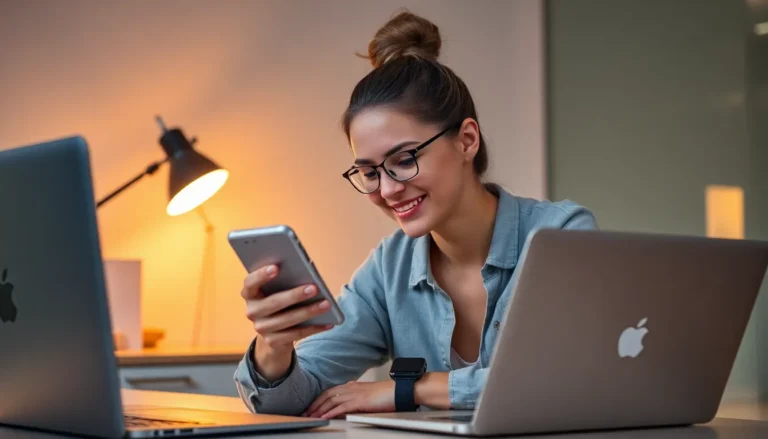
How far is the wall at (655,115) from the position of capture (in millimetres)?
2469

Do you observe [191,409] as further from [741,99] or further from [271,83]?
[271,83]

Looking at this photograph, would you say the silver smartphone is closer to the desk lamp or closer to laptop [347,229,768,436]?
laptop [347,229,768,436]

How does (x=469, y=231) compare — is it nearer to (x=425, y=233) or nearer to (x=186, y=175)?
(x=425, y=233)

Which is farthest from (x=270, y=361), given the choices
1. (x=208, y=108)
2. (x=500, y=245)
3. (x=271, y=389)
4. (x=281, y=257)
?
(x=208, y=108)

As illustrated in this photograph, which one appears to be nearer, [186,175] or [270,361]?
[270,361]

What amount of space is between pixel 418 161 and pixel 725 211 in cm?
123

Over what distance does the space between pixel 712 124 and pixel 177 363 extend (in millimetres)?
1552

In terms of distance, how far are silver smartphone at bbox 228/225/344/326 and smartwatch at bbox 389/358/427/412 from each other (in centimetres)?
24

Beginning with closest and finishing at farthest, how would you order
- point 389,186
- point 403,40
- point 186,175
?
point 389,186 → point 403,40 → point 186,175

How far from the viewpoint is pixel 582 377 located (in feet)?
3.28

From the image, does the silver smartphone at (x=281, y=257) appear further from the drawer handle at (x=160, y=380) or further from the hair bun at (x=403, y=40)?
the drawer handle at (x=160, y=380)

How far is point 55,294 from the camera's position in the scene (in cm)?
92

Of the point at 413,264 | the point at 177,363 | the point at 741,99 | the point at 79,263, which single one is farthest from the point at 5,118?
the point at 79,263

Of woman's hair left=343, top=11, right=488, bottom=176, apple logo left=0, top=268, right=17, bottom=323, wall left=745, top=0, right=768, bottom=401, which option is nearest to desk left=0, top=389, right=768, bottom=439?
apple logo left=0, top=268, right=17, bottom=323
